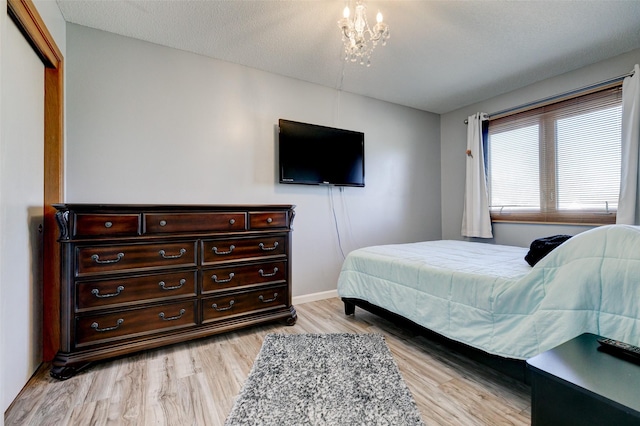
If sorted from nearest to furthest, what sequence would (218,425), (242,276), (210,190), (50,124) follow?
(218,425) < (50,124) < (242,276) < (210,190)

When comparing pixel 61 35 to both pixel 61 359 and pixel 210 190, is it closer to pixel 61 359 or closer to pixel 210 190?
pixel 210 190

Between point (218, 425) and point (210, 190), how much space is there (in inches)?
74.3

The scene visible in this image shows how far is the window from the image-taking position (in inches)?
108

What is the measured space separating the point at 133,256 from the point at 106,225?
25 centimetres

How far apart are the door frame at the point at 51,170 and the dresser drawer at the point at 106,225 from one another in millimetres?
281

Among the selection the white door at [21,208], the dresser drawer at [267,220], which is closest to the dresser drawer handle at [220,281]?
the dresser drawer at [267,220]

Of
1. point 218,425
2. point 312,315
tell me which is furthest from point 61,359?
point 312,315

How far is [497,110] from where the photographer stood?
357cm

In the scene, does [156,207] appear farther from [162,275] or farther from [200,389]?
[200,389]

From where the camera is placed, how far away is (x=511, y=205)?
11.5 ft

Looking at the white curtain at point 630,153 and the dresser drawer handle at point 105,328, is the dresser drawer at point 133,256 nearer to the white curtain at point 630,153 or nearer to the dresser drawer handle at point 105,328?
the dresser drawer handle at point 105,328

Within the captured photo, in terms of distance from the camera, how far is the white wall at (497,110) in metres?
2.76

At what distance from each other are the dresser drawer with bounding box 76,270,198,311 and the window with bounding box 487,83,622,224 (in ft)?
11.8

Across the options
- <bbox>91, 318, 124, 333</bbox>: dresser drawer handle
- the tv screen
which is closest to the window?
the tv screen
